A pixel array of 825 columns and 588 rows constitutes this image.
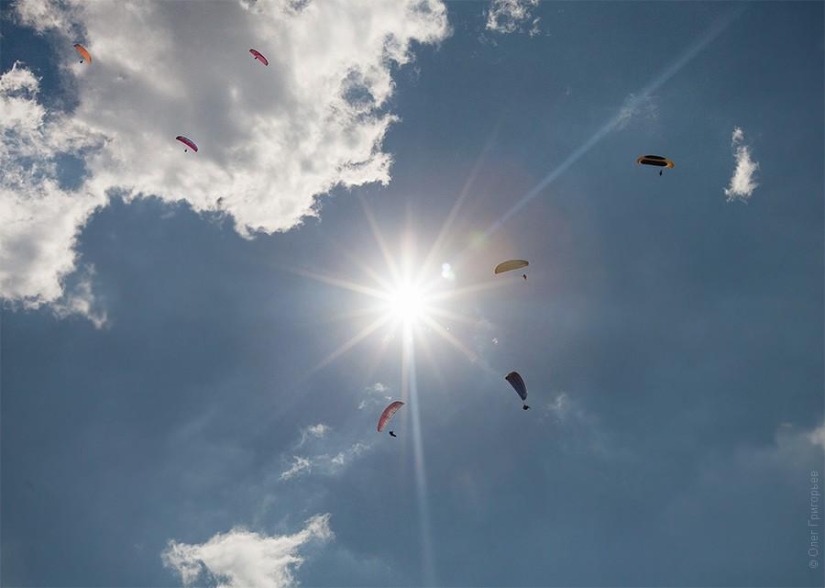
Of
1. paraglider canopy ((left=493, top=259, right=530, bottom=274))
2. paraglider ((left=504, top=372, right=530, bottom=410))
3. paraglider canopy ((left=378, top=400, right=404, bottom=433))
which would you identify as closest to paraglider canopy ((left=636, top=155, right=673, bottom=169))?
paraglider canopy ((left=493, top=259, right=530, bottom=274))

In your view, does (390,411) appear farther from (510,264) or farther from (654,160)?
(654,160)

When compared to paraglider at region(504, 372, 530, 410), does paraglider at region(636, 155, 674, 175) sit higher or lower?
higher

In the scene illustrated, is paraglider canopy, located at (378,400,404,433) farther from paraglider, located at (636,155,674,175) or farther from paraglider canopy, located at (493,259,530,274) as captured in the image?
paraglider, located at (636,155,674,175)

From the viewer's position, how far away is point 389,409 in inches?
2879

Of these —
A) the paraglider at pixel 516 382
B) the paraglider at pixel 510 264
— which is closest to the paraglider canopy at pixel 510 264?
the paraglider at pixel 510 264

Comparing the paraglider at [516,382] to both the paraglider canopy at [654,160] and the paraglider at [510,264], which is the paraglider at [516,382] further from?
the paraglider canopy at [654,160]

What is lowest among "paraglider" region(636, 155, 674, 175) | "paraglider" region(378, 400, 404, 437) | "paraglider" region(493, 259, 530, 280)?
"paraglider" region(378, 400, 404, 437)

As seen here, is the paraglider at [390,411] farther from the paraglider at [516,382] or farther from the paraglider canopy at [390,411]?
the paraglider at [516,382]

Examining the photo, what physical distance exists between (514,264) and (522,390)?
17.0 m

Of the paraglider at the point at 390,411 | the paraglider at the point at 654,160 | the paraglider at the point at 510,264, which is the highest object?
the paraglider at the point at 654,160

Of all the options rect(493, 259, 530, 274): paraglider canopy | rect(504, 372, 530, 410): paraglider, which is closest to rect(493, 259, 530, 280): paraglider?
rect(493, 259, 530, 274): paraglider canopy

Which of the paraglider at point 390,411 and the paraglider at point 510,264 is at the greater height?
the paraglider at point 510,264

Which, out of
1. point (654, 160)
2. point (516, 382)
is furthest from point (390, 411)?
point (654, 160)

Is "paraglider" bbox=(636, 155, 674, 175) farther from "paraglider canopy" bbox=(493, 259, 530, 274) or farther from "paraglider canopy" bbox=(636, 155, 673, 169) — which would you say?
"paraglider canopy" bbox=(493, 259, 530, 274)
